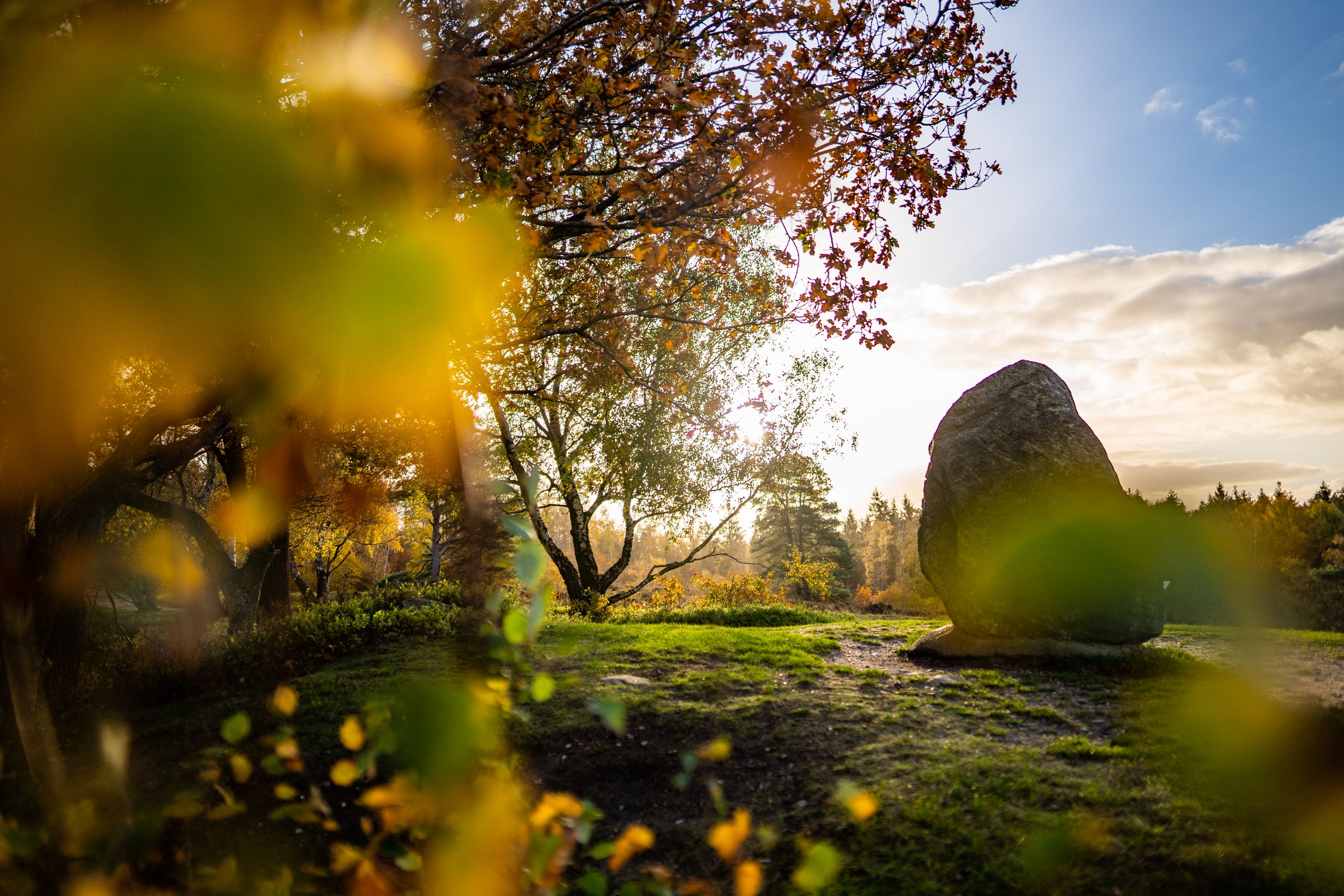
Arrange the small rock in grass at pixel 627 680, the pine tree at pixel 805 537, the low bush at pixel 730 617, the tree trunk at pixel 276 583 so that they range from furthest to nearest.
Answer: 1. the pine tree at pixel 805 537
2. the low bush at pixel 730 617
3. the tree trunk at pixel 276 583
4. the small rock in grass at pixel 627 680

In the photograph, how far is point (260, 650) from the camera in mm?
8117

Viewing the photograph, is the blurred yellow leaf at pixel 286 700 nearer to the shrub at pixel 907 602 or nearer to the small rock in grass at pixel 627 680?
the small rock in grass at pixel 627 680

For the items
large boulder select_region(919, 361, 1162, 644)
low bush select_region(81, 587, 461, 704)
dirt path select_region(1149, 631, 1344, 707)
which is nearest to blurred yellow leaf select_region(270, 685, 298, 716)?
dirt path select_region(1149, 631, 1344, 707)

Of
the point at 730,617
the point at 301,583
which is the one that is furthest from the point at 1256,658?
the point at 301,583

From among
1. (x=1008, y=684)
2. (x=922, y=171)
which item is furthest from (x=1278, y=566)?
(x=922, y=171)

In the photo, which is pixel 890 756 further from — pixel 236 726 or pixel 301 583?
pixel 301 583

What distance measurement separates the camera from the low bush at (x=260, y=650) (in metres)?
7.54

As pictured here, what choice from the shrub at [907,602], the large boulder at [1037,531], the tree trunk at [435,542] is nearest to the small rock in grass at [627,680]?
the large boulder at [1037,531]

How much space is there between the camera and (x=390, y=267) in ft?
19.0

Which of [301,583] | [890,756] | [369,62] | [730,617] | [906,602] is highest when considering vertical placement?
[369,62]

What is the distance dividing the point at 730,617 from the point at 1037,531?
315 inches

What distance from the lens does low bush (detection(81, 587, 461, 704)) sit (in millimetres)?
7543

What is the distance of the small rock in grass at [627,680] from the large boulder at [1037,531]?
4362mm

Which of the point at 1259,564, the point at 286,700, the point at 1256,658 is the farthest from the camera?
the point at 1259,564
